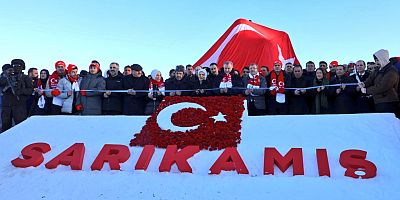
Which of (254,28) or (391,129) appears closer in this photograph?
(391,129)

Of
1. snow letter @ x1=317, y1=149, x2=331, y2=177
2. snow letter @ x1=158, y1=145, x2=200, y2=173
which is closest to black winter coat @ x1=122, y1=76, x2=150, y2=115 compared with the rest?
snow letter @ x1=158, y1=145, x2=200, y2=173

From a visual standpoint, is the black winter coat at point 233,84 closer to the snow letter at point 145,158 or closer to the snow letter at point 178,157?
the snow letter at point 178,157

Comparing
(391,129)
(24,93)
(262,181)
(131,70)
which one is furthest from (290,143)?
(24,93)

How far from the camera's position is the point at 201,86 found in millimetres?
7660

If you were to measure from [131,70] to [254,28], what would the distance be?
8299 mm

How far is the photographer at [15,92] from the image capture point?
7708 millimetres

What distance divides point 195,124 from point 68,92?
320cm

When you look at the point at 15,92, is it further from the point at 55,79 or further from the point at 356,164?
the point at 356,164

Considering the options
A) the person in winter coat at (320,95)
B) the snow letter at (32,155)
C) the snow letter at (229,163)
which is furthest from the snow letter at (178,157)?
the person in winter coat at (320,95)

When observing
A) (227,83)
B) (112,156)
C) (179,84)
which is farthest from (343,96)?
(112,156)

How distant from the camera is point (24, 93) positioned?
303 inches

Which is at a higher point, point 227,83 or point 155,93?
point 227,83

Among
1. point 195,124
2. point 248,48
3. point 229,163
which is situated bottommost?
point 229,163

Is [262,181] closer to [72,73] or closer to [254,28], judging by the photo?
[72,73]
